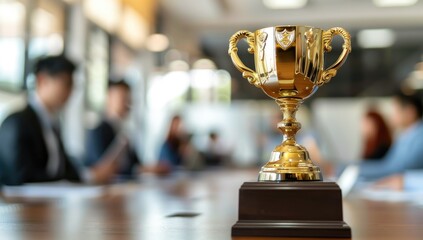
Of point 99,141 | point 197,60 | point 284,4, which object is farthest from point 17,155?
point 197,60

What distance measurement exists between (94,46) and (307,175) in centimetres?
470

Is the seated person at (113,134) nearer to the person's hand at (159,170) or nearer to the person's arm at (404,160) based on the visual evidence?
the person's hand at (159,170)

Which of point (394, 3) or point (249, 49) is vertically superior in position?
point (394, 3)

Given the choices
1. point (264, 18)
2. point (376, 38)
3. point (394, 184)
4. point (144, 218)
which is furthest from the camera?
point (376, 38)

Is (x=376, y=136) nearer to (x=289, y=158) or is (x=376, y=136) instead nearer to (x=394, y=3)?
(x=289, y=158)

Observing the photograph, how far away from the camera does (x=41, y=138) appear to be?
2225 mm

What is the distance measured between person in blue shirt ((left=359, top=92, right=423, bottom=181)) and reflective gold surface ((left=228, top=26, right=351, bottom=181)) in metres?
1.75

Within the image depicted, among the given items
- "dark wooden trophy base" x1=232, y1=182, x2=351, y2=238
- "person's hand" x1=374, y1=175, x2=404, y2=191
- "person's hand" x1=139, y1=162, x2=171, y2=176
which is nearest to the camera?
"dark wooden trophy base" x1=232, y1=182, x2=351, y2=238

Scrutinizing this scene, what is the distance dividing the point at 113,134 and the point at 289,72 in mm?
2698

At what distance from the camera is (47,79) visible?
2371 mm

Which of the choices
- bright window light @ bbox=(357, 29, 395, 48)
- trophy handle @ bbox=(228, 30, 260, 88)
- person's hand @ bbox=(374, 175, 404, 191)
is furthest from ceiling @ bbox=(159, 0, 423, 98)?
trophy handle @ bbox=(228, 30, 260, 88)

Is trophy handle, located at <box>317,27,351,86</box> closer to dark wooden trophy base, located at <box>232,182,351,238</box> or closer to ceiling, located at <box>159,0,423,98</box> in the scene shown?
dark wooden trophy base, located at <box>232,182,351,238</box>

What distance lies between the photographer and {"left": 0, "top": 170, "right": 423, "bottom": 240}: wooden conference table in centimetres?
77

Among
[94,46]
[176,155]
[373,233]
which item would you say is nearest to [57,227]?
[373,233]
